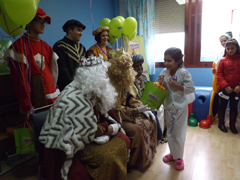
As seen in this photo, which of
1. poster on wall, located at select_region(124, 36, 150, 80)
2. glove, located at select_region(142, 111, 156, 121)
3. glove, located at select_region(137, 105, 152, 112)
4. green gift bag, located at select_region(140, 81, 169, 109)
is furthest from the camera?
poster on wall, located at select_region(124, 36, 150, 80)

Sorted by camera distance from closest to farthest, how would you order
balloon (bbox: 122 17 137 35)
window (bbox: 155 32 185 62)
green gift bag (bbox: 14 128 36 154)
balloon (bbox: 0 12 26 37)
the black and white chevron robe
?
the black and white chevron robe
balloon (bbox: 0 12 26 37)
green gift bag (bbox: 14 128 36 154)
balloon (bbox: 122 17 137 35)
window (bbox: 155 32 185 62)

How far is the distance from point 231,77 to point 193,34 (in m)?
1.43

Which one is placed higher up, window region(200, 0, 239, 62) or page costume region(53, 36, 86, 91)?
window region(200, 0, 239, 62)

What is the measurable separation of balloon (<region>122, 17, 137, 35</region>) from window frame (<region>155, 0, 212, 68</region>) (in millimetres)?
1469

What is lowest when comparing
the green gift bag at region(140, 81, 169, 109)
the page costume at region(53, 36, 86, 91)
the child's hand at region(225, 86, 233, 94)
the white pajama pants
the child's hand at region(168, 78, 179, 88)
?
the white pajama pants

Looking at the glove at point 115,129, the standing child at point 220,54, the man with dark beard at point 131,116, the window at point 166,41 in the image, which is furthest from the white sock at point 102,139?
the window at point 166,41

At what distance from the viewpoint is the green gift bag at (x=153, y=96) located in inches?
67.9

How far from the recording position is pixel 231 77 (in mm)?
2682

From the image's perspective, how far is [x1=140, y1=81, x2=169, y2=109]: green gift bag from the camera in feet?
5.65

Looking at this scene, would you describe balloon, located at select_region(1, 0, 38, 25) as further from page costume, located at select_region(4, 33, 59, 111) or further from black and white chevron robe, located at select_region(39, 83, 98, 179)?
black and white chevron robe, located at select_region(39, 83, 98, 179)

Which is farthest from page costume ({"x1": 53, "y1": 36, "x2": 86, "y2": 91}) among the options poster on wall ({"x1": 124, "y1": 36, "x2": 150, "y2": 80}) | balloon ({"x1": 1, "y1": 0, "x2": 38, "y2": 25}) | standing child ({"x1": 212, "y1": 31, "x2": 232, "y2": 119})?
standing child ({"x1": 212, "y1": 31, "x2": 232, "y2": 119})

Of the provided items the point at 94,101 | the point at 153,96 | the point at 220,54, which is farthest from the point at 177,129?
the point at 220,54

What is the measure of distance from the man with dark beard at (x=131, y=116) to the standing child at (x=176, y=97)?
245 millimetres

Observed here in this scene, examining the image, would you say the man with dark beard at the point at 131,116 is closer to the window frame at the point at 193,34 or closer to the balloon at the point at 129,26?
the balloon at the point at 129,26
